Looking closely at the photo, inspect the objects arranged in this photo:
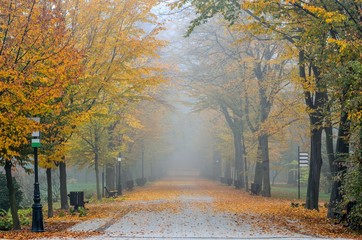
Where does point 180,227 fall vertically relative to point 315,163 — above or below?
below

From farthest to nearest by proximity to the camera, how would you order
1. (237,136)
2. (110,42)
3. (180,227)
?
1. (237,136)
2. (110,42)
3. (180,227)

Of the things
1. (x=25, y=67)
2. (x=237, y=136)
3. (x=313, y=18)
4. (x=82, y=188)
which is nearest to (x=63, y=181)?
(x=25, y=67)

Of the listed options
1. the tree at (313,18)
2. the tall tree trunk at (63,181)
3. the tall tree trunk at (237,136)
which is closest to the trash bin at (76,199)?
the tall tree trunk at (63,181)

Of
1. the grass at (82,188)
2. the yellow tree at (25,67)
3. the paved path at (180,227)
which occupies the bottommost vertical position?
the grass at (82,188)

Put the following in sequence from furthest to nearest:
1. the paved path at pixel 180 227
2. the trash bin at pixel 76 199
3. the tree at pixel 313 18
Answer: the trash bin at pixel 76 199
the tree at pixel 313 18
the paved path at pixel 180 227

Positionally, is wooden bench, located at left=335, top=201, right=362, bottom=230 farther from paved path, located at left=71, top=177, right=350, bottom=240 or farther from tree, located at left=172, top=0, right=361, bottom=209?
tree, located at left=172, top=0, right=361, bottom=209

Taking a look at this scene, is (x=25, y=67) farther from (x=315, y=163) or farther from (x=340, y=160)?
(x=315, y=163)

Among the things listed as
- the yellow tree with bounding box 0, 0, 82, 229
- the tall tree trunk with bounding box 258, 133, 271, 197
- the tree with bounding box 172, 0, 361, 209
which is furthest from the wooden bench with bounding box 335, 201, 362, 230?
the tall tree trunk with bounding box 258, 133, 271, 197

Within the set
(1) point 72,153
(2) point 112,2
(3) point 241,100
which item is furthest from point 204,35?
(2) point 112,2

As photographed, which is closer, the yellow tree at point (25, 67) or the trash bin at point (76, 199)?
the yellow tree at point (25, 67)

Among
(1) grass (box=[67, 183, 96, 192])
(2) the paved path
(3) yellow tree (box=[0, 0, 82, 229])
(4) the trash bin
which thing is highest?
(3) yellow tree (box=[0, 0, 82, 229])

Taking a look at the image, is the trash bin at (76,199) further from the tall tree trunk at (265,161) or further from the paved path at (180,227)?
the tall tree trunk at (265,161)

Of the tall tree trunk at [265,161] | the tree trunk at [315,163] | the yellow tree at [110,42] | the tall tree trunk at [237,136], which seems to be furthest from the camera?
the tall tree trunk at [237,136]

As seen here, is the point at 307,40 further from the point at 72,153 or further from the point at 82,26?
the point at 72,153
